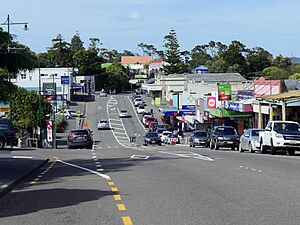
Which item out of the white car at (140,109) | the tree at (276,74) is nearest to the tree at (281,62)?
the tree at (276,74)

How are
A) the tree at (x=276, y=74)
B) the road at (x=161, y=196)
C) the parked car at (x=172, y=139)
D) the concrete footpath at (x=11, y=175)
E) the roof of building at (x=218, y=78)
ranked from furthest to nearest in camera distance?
the tree at (x=276, y=74)
the roof of building at (x=218, y=78)
the parked car at (x=172, y=139)
the concrete footpath at (x=11, y=175)
the road at (x=161, y=196)

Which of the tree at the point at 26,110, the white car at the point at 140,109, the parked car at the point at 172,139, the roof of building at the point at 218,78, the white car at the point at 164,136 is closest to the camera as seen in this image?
the parked car at the point at 172,139

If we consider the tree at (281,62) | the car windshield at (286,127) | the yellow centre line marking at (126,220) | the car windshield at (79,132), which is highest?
the tree at (281,62)

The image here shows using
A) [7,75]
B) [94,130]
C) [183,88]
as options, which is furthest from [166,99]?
[7,75]

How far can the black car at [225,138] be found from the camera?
4275 centimetres

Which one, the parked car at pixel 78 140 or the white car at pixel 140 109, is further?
the white car at pixel 140 109

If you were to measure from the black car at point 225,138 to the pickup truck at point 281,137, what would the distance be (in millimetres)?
8624

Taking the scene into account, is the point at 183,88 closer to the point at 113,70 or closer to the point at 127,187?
the point at 113,70

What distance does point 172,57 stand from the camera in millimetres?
140750

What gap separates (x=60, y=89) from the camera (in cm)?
12219

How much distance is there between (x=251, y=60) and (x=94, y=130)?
81.6 meters

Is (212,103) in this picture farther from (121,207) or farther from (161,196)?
(121,207)

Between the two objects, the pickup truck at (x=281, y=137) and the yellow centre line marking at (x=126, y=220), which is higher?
the pickup truck at (x=281, y=137)

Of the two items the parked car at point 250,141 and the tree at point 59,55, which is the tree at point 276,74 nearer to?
the tree at point 59,55
